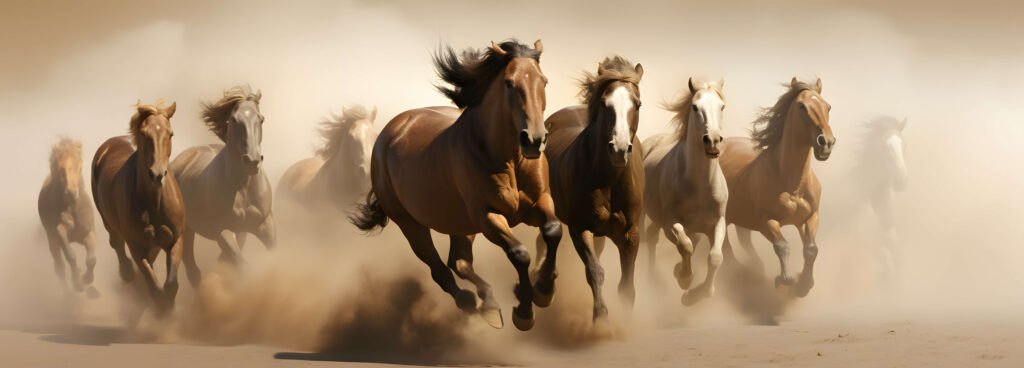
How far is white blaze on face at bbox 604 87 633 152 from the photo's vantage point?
402 inches

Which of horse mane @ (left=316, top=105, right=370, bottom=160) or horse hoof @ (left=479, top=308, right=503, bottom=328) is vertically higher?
horse mane @ (left=316, top=105, right=370, bottom=160)

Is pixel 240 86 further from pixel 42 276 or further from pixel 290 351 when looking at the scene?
pixel 42 276

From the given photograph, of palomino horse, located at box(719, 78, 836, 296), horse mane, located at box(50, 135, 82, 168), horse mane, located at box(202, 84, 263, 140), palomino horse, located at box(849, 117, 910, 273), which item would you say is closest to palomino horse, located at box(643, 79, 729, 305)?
palomino horse, located at box(719, 78, 836, 296)

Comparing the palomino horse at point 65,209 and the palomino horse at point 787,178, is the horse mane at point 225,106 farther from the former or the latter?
the palomino horse at point 787,178

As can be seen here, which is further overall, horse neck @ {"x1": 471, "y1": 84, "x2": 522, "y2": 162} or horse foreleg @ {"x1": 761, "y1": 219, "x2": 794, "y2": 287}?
horse foreleg @ {"x1": 761, "y1": 219, "x2": 794, "y2": 287}

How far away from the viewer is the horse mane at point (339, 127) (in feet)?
57.1

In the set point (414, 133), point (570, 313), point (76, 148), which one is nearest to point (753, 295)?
point (570, 313)

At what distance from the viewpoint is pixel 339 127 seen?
17.5 m

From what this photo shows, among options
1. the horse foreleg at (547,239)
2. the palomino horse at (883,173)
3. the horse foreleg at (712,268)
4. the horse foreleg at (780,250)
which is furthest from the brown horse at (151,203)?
the palomino horse at (883,173)

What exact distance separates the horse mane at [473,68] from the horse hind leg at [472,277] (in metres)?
1.39

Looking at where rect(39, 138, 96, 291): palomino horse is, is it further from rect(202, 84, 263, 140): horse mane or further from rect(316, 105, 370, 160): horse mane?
rect(202, 84, 263, 140): horse mane

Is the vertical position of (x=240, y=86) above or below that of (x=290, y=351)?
above

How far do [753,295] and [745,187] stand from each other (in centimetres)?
120

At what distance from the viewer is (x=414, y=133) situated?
37.2ft
